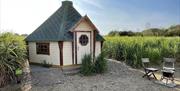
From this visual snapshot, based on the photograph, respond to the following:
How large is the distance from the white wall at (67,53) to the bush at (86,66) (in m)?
0.91

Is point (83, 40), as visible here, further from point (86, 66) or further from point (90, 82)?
point (90, 82)

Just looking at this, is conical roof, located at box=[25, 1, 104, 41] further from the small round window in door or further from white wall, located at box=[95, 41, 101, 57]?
white wall, located at box=[95, 41, 101, 57]

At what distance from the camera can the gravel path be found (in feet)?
29.2

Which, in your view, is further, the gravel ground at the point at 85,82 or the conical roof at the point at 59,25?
the conical roof at the point at 59,25

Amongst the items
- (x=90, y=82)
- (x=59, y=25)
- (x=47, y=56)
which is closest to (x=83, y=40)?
(x=59, y=25)

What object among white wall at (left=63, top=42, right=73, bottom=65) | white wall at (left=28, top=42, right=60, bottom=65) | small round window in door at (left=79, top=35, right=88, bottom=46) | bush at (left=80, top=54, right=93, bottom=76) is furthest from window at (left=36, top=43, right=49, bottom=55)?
bush at (left=80, top=54, right=93, bottom=76)

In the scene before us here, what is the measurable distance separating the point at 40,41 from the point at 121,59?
6.05 metres

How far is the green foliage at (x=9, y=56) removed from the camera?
8305mm

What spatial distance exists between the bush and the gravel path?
0.34m

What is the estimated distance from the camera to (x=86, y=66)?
1129 centimetres

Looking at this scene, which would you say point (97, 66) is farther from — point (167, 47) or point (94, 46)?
point (167, 47)

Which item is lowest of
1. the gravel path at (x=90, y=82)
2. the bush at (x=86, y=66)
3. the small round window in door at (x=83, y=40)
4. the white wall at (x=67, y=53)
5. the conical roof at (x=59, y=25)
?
the gravel path at (x=90, y=82)

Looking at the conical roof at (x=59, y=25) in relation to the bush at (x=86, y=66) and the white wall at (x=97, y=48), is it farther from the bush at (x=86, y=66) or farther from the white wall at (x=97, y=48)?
the white wall at (x=97, y=48)

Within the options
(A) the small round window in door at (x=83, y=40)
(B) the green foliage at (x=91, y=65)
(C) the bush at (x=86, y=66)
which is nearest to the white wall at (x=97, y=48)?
(A) the small round window in door at (x=83, y=40)
